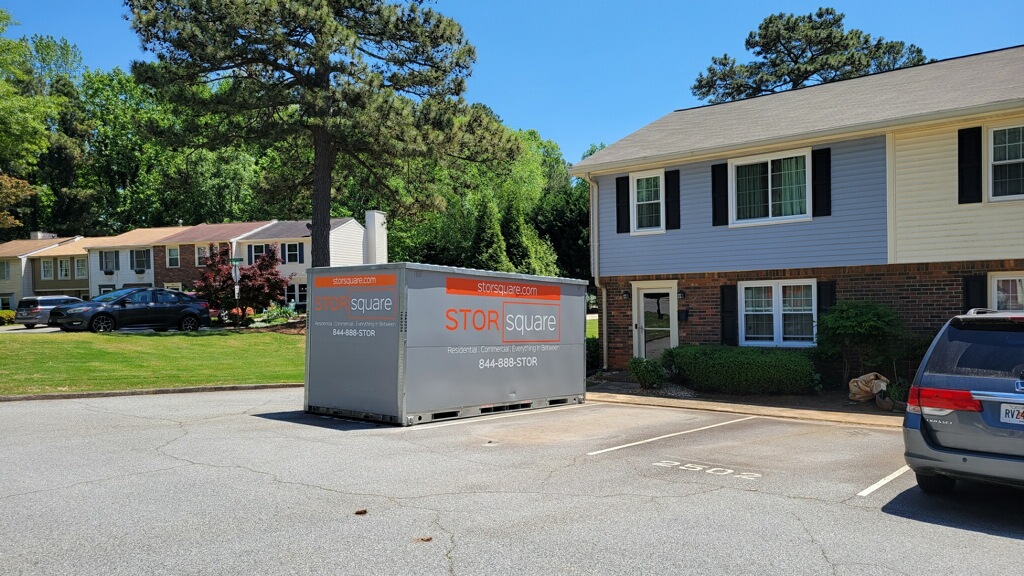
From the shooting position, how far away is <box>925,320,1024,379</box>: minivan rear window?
6.19 metres

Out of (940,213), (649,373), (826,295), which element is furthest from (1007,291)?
(649,373)

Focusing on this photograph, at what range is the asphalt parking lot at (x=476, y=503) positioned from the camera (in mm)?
5059

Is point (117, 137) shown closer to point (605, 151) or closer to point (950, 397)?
point (605, 151)

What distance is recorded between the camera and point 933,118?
45.4ft

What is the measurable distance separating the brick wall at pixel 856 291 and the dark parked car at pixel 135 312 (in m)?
18.4

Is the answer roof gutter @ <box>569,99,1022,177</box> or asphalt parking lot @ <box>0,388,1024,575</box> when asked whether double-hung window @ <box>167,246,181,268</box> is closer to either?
roof gutter @ <box>569,99,1022,177</box>

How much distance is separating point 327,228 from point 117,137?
1845 inches

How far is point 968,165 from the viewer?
45.7 ft

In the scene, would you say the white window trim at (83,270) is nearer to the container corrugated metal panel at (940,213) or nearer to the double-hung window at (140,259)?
the double-hung window at (140,259)

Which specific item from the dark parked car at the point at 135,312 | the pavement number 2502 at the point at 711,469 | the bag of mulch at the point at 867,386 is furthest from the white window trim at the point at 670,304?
the dark parked car at the point at 135,312

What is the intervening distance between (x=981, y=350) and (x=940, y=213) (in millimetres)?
9105

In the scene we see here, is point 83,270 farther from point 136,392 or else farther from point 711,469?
point 711,469

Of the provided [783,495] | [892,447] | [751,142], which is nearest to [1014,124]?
[751,142]

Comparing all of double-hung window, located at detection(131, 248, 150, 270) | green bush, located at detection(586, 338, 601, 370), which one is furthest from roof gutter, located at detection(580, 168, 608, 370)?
double-hung window, located at detection(131, 248, 150, 270)
